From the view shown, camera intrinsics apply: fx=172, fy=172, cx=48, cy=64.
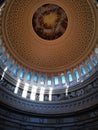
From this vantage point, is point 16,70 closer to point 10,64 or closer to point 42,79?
point 10,64

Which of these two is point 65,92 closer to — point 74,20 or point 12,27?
point 74,20

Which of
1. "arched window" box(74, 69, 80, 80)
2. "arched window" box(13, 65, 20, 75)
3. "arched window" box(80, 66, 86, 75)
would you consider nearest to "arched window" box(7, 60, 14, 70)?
"arched window" box(13, 65, 20, 75)

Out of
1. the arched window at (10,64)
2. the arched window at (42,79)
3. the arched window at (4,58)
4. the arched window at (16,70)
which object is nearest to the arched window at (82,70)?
the arched window at (42,79)

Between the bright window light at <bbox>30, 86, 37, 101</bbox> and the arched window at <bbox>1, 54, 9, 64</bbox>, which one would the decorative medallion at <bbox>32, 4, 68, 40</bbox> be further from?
the bright window light at <bbox>30, 86, 37, 101</bbox>

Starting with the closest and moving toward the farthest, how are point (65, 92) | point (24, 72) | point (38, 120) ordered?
point (38, 120) → point (65, 92) → point (24, 72)

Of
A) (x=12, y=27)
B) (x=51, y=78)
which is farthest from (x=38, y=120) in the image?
(x=12, y=27)

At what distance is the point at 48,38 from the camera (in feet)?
89.4

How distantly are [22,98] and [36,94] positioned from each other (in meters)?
2.54

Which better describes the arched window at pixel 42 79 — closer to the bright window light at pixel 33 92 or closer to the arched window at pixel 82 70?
the bright window light at pixel 33 92

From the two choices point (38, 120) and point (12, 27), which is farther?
point (12, 27)

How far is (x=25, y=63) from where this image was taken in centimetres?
2652

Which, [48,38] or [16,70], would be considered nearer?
[16,70]

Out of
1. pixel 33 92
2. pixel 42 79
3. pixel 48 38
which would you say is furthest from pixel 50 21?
pixel 33 92

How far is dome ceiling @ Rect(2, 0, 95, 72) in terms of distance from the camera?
24017 mm
